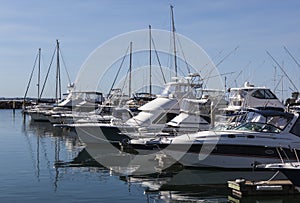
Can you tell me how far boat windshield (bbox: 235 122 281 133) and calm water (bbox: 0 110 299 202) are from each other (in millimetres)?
2038

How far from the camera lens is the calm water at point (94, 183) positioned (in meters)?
18.3

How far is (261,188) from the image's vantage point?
59.1ft

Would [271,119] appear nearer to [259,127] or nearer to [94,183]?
[259,127]

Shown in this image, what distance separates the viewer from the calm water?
721 inches

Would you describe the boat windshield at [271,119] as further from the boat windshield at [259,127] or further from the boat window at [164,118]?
the boat window at [164,118]

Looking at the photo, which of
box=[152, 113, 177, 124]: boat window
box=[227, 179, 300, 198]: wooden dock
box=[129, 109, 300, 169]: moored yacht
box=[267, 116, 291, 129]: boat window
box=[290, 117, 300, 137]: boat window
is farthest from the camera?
box=[152, 113, 177, 124]: boat window

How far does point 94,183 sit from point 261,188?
7.01m

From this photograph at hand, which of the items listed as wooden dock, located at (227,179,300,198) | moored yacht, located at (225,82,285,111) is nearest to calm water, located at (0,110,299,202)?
wooden dock, located at (227,179,300,198)

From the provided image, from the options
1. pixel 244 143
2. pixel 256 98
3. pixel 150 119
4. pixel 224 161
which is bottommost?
pixel 224 161

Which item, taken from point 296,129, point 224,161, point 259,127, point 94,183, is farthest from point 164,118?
point 94,183

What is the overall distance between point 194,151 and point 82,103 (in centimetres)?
4161

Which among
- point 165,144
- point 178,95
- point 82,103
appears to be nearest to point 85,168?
point 165,144

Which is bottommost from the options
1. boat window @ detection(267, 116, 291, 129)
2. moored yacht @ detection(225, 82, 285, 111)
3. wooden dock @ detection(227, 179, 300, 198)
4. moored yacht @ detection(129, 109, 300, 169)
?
wooden dock @ detection(227, 179, 300, 198)

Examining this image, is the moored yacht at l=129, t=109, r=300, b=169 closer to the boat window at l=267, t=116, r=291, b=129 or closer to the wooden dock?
the boat window at l=267, t=116, r=291, b=129
